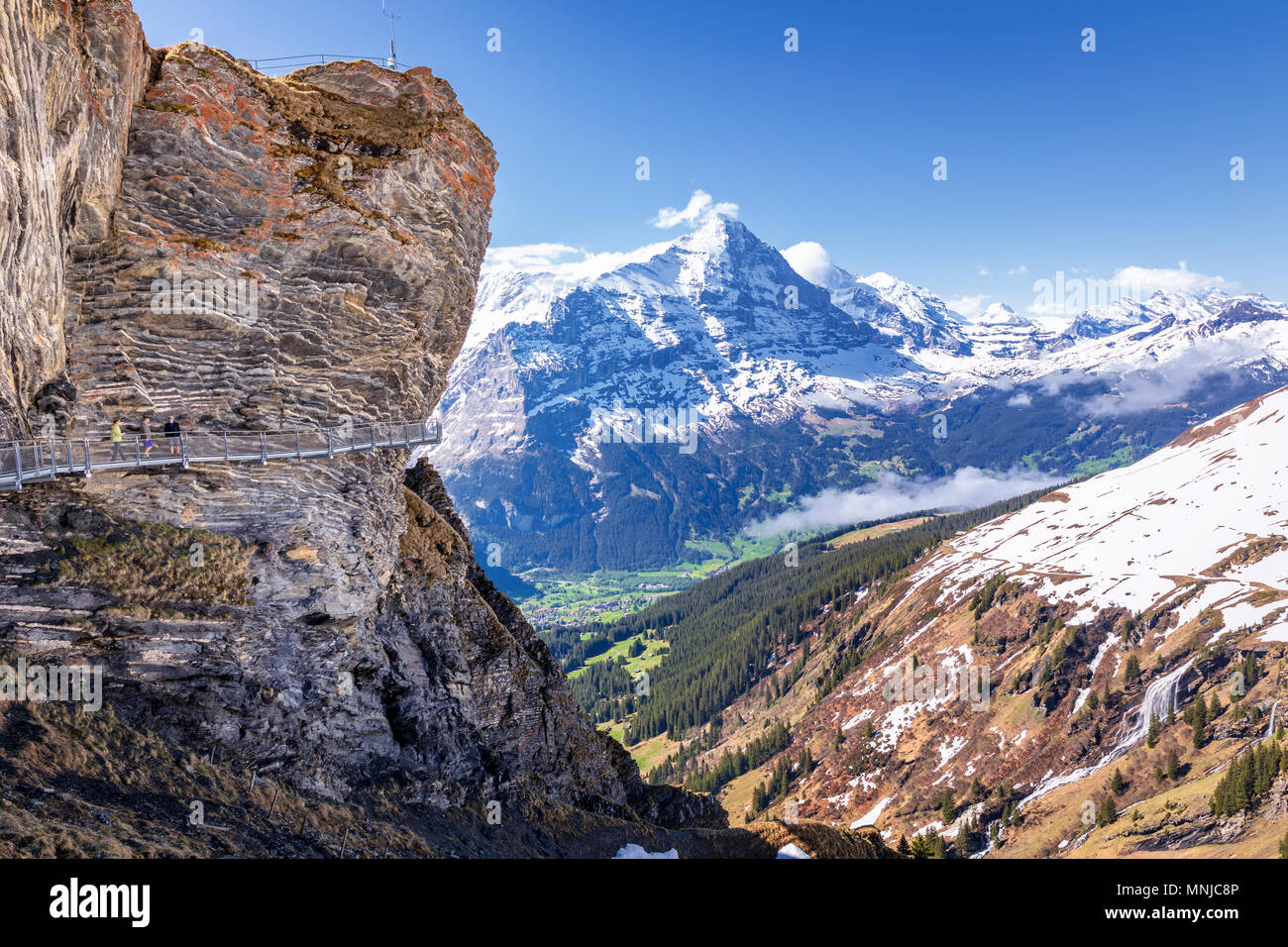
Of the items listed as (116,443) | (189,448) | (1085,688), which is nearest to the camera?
(116,443)

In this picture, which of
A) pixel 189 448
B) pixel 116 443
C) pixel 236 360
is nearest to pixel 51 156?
pixel 236 360

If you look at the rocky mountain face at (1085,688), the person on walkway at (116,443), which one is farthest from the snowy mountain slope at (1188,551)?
the person on walkway at (116,443)

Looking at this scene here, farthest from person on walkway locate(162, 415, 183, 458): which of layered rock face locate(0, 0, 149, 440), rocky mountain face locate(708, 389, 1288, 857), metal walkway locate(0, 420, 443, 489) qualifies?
rocky mountain face locate(708, 389, 1288, 857)

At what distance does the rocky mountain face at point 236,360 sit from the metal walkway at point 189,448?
761 millimetres

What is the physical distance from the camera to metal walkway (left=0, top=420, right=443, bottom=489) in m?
22.0

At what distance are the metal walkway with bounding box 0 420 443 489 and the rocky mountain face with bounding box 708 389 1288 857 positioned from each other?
10415 cm

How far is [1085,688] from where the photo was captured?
447 feet

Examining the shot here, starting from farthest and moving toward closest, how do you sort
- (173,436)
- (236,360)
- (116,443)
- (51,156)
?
(236,360) → (173,436) → (116,443) → (51,156)

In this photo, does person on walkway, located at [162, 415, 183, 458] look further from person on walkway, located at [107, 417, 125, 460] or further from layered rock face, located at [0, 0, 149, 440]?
layered rock face, located at [0, 0, 149, 440]

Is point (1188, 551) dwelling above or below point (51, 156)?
below

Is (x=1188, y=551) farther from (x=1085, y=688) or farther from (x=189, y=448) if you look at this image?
(x=189, y=448)

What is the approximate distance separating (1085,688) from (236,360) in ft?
527

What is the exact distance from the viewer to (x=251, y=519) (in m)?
28.4

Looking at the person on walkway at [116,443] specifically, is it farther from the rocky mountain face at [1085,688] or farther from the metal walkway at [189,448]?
the rocky mountain face at [1085,688]
